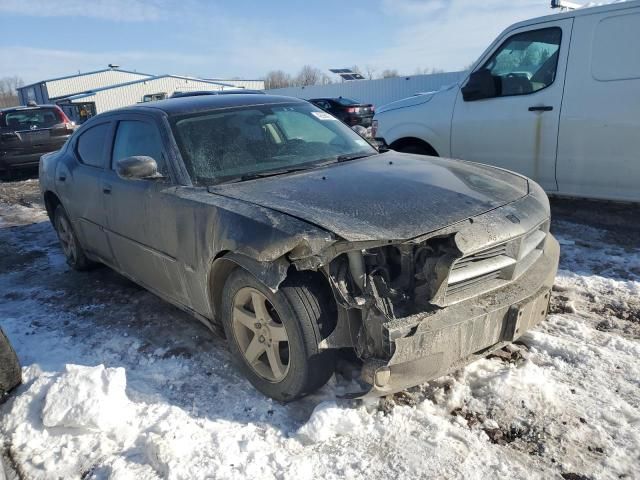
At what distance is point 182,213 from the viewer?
308 cm

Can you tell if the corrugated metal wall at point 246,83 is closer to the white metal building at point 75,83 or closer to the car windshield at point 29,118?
the white metal building at point 75,83

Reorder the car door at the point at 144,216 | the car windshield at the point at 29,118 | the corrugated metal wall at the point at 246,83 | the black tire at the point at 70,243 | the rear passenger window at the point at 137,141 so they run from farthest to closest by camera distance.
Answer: the corrugated metal wall at the point at 246,83, the car windshield at the point at 29,118, the black tire at the point at 70,243, the rear passenger window at the point at 137,141, the car door at the point at 144,216

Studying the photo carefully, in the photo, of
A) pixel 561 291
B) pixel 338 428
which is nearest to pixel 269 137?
pixel 338 428

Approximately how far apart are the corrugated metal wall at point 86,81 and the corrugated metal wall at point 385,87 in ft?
85.6

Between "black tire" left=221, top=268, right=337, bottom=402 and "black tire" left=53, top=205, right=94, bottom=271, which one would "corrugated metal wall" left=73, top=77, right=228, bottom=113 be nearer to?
"black tire" left=53, top=205, right=94, bottom=271

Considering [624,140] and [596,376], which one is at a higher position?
[624,140]

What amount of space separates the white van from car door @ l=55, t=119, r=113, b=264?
345 cm

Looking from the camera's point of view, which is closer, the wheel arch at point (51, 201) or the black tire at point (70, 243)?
the black tire at point (70, 243)

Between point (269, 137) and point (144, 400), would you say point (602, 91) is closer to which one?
point (269, 137)

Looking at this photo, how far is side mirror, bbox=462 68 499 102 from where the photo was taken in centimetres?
530

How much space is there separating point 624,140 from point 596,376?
2.64 metres

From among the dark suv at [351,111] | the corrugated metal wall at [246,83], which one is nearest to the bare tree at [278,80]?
the corrugated metal wall at [246,83]

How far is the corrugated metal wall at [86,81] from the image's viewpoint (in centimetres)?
4728

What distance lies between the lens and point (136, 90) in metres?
44.8
